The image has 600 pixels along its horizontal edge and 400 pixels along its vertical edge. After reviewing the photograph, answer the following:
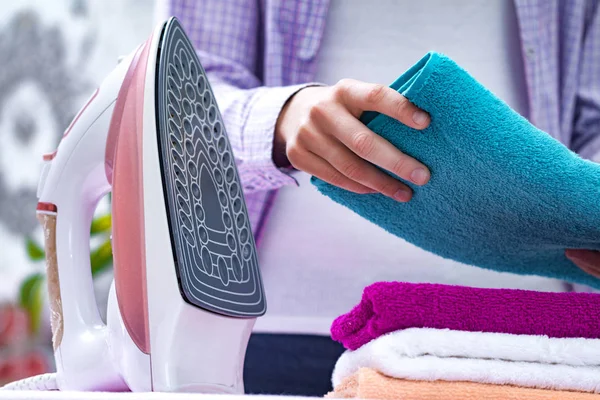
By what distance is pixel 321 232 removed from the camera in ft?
3.06

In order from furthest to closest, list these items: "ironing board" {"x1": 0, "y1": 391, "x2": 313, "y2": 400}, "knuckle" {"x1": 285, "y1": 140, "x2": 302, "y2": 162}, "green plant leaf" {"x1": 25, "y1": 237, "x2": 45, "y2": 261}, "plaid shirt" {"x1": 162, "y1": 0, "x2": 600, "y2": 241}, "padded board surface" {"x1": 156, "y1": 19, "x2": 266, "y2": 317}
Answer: "green plant leaf" {"x1": 25, "y1": 237, "x2": 45, "y2": 261}
"plaid shirt" {"x1": 162, "y1": 0, "x2": 600, "y2": 241}
"knuckle" {"x1": 285, "y1": 140, "x2": 302, "y2": 162}
"padded board surface" {"x1": 156, "y1": 19, "x2": 266, "y2": 317}
"ironing board" {"x1": 0, "y1": 391, "x2": 313, "y2": 400}

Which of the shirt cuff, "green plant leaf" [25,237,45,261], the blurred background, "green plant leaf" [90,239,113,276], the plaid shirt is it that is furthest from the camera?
the blurred background

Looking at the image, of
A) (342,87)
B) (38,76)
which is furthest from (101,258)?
(342,87)

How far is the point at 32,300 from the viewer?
1.95m

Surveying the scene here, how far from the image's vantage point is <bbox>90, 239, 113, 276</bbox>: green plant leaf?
5.27 ft

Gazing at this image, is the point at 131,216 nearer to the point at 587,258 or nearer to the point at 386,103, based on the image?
the point at 386,103

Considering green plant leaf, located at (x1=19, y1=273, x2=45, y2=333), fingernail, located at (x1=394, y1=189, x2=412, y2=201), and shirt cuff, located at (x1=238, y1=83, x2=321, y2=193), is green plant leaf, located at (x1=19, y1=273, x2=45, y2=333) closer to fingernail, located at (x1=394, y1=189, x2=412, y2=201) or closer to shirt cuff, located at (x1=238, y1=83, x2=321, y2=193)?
shirt cuff, located at (x1=238, y1=83, x2=321, y2=193)

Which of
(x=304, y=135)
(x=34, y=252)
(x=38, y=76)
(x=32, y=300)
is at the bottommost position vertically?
(x=32, y=300)

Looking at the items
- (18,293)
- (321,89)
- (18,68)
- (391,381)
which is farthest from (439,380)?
(18,68)

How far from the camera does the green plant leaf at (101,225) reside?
163 centimetres

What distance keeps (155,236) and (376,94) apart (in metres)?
0.18

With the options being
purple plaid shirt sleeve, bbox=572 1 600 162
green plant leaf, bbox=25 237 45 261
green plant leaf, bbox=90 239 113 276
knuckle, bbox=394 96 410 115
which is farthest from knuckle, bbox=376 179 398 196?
green plant leaf, bbox=25 237 45 261

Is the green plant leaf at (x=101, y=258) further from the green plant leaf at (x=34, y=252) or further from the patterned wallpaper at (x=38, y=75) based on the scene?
the patterned wallpaper at (x=38, y=75)

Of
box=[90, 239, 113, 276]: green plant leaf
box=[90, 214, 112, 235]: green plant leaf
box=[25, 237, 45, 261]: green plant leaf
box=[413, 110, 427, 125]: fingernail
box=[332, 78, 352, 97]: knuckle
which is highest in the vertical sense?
box=[413, 110, 427, 125]: fingernail
